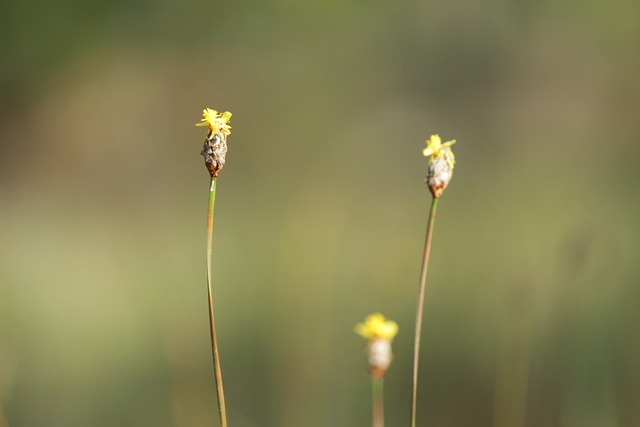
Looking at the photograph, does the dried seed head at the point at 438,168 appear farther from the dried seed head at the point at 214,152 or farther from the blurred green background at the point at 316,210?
the blurred green background at the point at 316,210

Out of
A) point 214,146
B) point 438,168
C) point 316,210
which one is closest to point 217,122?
point 214,146

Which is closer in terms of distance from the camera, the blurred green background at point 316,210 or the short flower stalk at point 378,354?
the short flower stalk at point 378,354

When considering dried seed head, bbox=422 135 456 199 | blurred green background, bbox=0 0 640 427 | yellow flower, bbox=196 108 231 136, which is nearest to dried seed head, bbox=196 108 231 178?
yellow flower, bbox=196 108 231 136

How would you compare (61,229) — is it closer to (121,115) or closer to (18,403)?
(121,115)

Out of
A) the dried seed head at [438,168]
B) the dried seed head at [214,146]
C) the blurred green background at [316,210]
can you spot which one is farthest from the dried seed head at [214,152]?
the blurred green background at [316,210]

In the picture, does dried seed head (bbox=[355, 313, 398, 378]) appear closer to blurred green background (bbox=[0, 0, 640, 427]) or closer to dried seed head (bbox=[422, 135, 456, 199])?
dried seed head (bbox=[422, 135, 456, 199])
